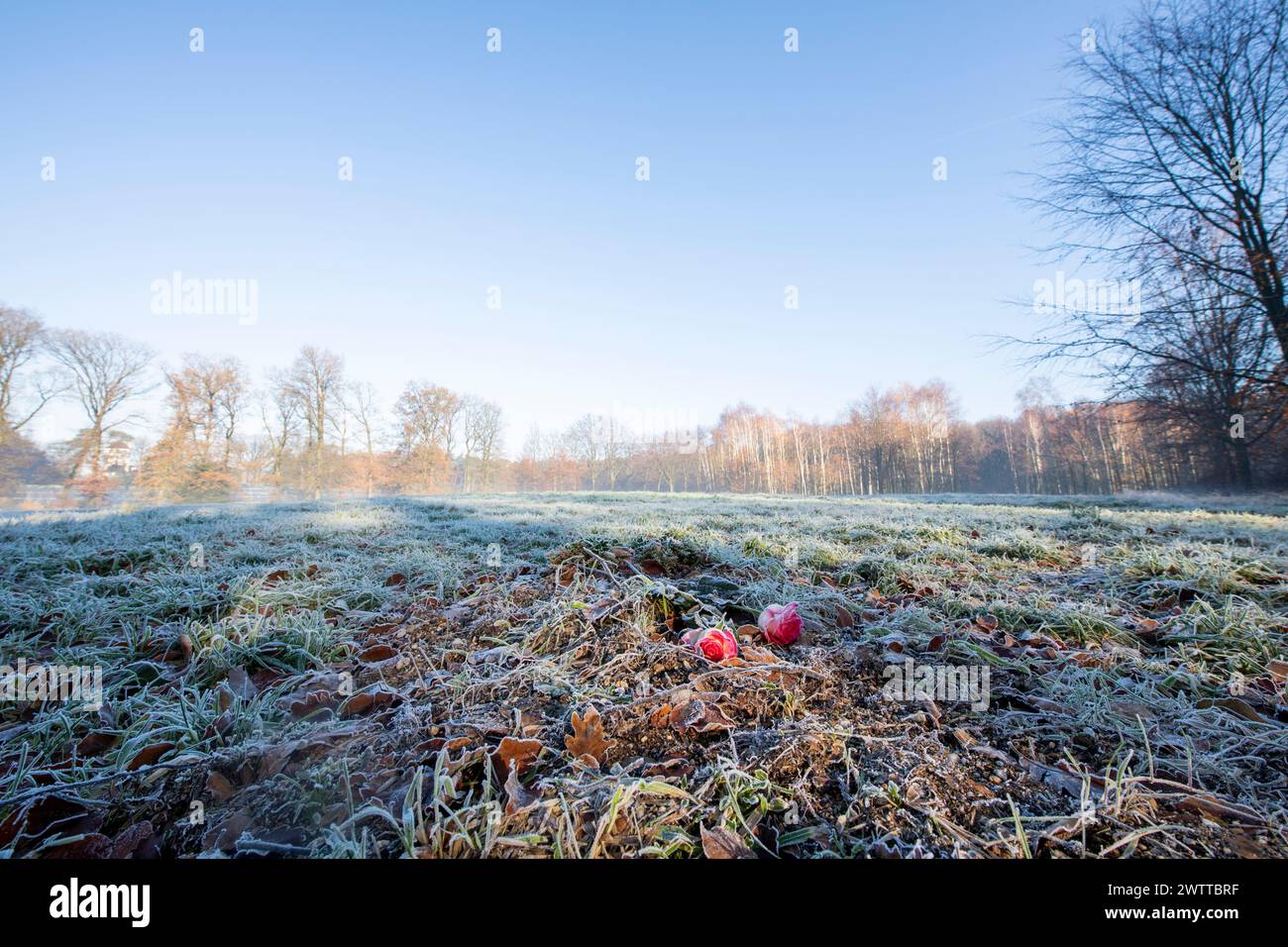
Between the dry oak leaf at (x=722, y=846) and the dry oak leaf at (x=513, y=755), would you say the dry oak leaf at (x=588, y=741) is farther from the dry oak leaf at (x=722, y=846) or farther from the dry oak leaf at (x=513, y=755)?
the dry oak leaf at (x=722, y=846)

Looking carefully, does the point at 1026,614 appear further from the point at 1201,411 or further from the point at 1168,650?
the point at 1201,411

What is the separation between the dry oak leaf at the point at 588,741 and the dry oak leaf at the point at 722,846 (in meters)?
0.38

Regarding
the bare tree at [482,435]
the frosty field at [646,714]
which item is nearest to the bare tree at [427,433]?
the bare tree at [482,435]

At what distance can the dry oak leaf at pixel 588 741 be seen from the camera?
1333 millimetres

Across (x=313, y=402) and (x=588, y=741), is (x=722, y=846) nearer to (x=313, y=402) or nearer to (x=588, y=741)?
(x=588, y=741)

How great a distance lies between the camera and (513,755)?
1306 millimetres

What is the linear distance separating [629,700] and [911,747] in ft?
2.96

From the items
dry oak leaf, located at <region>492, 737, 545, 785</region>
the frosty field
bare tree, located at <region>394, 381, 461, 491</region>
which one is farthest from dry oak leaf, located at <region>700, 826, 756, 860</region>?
bare tree, located at <region>394, 381, 461, 491</region>

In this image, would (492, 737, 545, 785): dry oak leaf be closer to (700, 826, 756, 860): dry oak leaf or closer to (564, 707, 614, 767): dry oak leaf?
(564, 707, 614, 767): dry oak leaf

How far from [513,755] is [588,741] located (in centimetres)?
22

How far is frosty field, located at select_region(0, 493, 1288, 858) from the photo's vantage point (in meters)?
1.09

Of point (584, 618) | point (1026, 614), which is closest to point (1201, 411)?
point (1026, 614)

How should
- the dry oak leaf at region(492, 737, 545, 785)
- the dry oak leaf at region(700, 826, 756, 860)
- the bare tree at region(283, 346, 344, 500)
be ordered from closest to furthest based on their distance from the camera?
the dry oak leaf at region(700, 826, 756, 860), the dry oak leaf at region(492, 737, 545, 785), the bare tree at region(283, 346, 344, 500)
